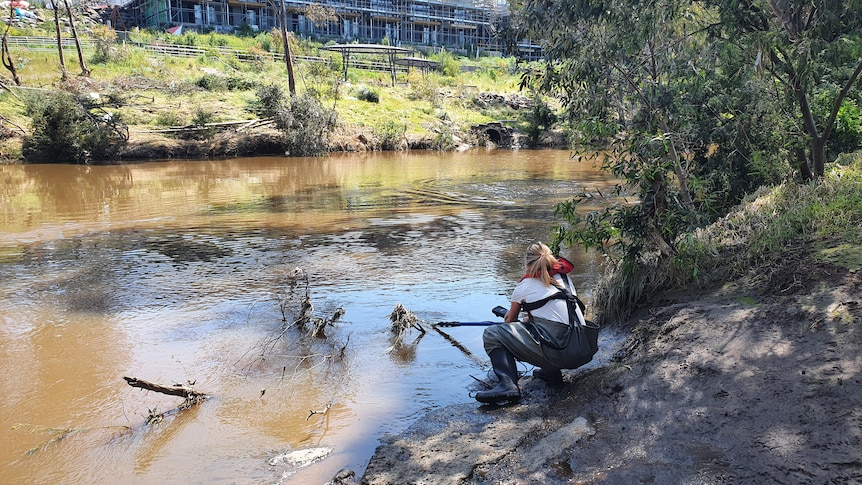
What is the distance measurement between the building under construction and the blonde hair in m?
52.2

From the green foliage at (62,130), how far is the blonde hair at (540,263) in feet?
89.9

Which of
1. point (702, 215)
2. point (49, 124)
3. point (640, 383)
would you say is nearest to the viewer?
point (640, 383)

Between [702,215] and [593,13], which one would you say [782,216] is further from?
[593,13]

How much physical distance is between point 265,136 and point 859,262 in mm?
29737

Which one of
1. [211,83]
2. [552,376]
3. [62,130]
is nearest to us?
[552,376]

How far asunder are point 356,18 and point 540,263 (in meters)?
67.0

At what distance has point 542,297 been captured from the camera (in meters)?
5.01

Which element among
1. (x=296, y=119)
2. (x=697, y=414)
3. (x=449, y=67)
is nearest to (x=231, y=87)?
(x=296, y=119)

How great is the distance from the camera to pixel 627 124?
6633mm

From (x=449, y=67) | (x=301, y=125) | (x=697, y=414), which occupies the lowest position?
(x=697, y=414)

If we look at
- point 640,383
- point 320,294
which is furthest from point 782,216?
point 320,294

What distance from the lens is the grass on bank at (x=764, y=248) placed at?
534cm

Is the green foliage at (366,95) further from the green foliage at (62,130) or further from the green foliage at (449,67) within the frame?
the green foliage at (62,130)

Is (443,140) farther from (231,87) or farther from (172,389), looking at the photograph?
(172,389)
